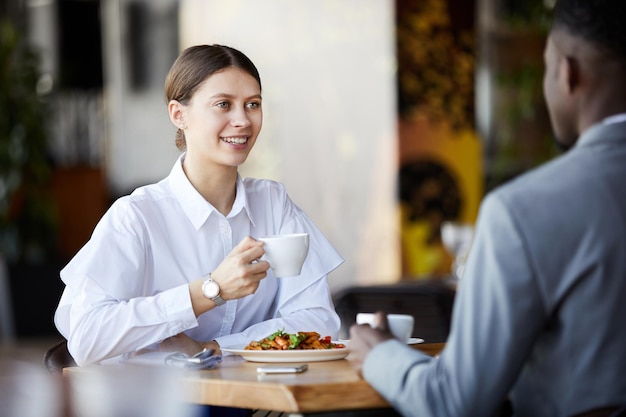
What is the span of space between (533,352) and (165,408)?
1.90 ft

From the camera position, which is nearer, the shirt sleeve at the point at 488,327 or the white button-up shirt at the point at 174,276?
the shirt sleeve at the point at 488,327

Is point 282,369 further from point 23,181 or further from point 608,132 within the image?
point 23,181

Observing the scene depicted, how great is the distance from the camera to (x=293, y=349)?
1.88m

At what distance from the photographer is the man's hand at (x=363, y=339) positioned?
1.64 m

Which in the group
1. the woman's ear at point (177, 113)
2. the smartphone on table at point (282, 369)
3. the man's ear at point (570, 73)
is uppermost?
the man's ear at point (570, 73)

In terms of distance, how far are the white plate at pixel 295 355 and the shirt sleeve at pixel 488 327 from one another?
0.37 meters

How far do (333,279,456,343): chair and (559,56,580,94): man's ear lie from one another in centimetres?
206

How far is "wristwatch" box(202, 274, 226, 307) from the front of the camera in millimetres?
1938

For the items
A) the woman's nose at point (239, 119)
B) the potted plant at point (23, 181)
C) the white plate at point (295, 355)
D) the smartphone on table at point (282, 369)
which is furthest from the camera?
the potted plant at point (23, 181)

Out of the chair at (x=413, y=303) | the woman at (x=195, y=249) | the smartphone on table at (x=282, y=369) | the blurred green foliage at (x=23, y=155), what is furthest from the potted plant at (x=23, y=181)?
the smartphone on table at (x=282, y=369)

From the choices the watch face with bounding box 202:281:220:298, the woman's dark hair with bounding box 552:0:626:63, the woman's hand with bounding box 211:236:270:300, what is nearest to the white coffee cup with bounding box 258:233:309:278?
the woman's hand with bounding box 211:236:270:300

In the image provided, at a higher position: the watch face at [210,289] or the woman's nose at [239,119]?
the woman's nose at [239,119]

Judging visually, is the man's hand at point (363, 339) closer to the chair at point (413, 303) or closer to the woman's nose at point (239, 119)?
the woman's nose at point (239, 119)

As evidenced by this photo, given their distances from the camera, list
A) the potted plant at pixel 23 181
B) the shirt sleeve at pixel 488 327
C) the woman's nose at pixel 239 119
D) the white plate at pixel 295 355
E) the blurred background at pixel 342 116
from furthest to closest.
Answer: the potted plant at pixel 23 181 < the blurred background at pixel 342 116 < the woman's nose at pixel 239 119 < the white plate at pixel 295 355 < the shirt sleeve at pixel 488 327
